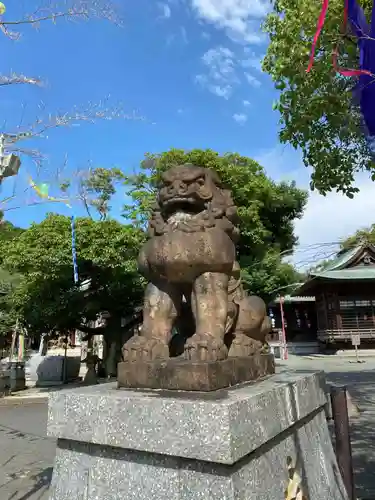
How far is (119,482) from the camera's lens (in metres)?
2.03

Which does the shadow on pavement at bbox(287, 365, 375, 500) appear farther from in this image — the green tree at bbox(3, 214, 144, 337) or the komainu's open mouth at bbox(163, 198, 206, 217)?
the green tree at bbox(3, 214, 144, 337)

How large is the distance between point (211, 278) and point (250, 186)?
14062mm

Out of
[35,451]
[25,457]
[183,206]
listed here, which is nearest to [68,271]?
[35,451]

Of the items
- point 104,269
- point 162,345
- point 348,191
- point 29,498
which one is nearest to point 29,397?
point 104,269

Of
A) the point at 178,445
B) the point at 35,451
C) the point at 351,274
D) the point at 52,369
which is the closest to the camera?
the point at 178,445

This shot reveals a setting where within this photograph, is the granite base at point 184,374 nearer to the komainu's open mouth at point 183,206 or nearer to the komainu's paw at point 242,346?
the komainu's paw at point 242,346

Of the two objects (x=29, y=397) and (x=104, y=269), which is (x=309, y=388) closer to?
(x=104, y=269)

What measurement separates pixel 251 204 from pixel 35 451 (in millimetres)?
12095

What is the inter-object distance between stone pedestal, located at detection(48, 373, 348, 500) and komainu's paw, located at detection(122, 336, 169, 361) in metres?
0.21

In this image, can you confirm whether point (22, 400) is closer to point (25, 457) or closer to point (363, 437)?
point (25, 457)

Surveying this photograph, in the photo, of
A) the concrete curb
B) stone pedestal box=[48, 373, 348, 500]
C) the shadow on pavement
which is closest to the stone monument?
stone pedestal box=[48, 373, 348, 500]

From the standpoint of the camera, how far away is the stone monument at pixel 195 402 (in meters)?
1.87

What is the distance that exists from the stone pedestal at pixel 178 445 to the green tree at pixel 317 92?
4.20m

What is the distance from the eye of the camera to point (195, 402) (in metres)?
1.88
